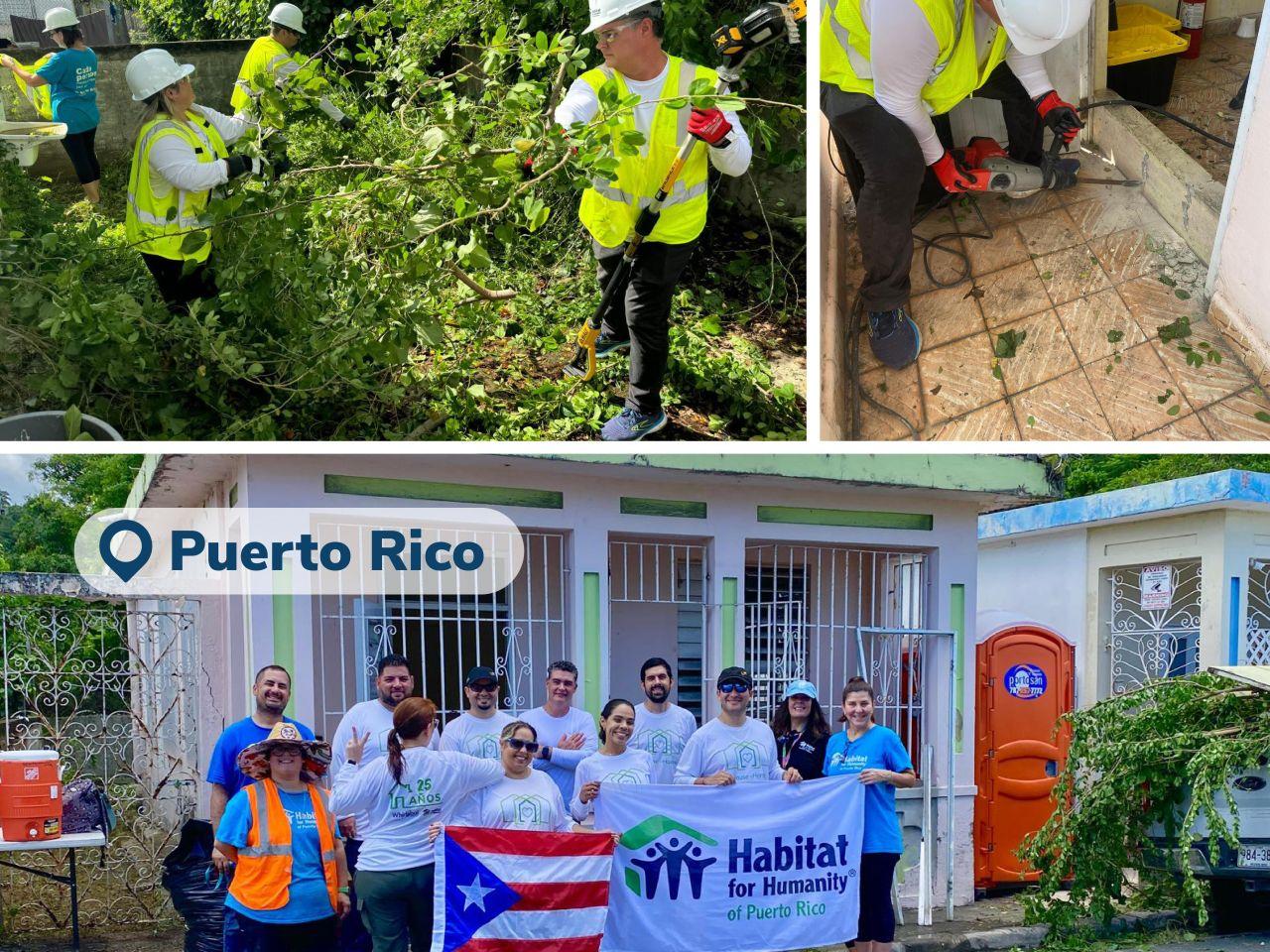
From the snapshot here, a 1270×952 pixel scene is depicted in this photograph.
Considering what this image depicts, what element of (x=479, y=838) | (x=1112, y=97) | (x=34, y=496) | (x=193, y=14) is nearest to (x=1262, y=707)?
(x=1112, y=97)

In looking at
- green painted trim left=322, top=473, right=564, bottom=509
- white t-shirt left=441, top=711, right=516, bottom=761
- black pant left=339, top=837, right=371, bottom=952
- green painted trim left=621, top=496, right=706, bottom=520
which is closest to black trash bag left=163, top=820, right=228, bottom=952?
black pant left=339, top=837, right=371, bottom=952

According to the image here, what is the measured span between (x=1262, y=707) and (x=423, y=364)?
4657 millimetres

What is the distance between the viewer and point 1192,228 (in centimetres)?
607

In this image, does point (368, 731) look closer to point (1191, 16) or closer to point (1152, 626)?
point (1191, 16)

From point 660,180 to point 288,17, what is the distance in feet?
13.7

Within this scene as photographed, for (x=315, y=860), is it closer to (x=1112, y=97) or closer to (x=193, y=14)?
(x=1112, y=97)

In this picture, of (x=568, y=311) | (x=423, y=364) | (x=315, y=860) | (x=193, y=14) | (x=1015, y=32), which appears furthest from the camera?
(x=193, y=14)

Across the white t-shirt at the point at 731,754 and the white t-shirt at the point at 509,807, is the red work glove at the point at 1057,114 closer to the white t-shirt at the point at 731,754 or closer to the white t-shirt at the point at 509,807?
the white t-shirt at the point at 731,754

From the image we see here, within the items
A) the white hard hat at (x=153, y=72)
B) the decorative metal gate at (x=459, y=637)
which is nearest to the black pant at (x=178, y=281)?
the white hard hat at (x=153, y=72)

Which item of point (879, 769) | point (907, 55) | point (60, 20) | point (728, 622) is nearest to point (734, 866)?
point (879, 769)

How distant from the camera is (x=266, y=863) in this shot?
15.1ft

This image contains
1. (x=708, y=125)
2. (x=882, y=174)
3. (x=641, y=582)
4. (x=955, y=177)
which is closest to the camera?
(x=708, y=125)

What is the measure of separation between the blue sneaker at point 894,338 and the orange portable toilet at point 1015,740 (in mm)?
2927

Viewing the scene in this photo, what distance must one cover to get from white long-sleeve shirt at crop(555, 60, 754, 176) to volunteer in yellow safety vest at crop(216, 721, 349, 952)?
290 centimetres
